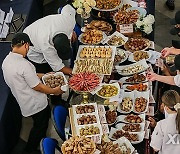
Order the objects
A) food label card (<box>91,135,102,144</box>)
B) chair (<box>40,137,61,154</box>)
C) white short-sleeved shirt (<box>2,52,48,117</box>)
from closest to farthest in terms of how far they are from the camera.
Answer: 1. chair (<box>40,137,61,154</box>)
2. food label card (<box>91,135,102,144</box>)
3. white short-sleeved shirt (<box>2,52,48,117</box>)

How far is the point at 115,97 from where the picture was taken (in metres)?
3.96

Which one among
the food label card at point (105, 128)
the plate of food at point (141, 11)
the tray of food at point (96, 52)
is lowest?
the food label card at point (105, 128)

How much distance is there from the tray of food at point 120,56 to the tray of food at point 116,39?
0.47 ft

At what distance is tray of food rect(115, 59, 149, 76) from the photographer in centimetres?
438

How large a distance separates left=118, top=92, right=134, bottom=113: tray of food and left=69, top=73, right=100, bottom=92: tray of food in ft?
1.17

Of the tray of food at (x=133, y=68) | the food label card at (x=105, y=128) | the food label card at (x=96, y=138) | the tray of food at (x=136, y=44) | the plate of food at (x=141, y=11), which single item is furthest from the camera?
the plate of food at (x=141, y=11)

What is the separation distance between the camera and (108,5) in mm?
5160

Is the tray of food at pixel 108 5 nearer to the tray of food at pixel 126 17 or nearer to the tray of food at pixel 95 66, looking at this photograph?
the tray of food at pixel 126 17

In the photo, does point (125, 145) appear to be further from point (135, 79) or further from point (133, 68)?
point (133, 68)

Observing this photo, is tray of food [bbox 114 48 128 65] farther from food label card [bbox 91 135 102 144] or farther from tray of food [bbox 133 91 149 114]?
food label card [bbox 91 135 102 144]

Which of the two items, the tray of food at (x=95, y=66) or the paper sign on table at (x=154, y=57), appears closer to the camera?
the tray of food at (x=95, y=66)

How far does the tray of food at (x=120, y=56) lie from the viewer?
14.8 feet

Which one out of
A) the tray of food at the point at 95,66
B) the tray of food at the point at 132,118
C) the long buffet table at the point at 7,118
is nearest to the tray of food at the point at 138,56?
the tray of food at the point at 95,66

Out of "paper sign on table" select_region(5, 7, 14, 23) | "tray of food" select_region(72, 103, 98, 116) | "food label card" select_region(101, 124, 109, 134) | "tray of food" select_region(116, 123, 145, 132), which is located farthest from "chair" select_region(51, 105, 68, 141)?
"paper sign on table" select_region(5, 7, 14, 23)
